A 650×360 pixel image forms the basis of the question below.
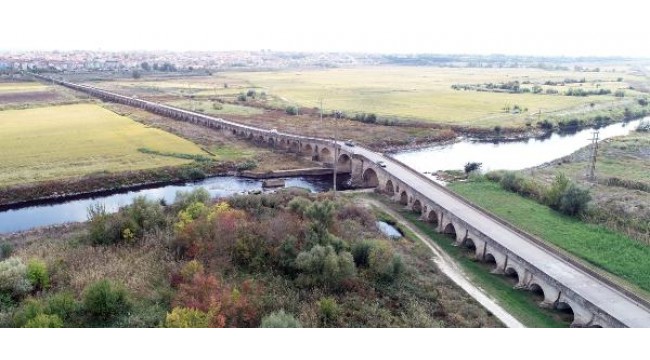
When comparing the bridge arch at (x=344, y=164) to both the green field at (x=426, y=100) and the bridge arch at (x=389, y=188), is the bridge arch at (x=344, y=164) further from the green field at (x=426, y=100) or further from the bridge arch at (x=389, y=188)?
the green field at (x=426, y=100)

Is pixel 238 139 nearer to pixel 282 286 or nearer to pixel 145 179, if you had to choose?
pixel 145 179

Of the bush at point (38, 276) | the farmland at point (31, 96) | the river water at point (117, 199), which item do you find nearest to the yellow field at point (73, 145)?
the river water at point (117, 199)

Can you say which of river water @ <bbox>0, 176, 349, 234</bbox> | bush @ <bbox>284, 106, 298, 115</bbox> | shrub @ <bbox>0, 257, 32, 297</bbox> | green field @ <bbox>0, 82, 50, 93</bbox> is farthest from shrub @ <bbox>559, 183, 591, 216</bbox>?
green field @ <bbox>0, 82, 50, 93</bbox>

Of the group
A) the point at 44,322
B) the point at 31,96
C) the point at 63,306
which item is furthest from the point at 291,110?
the point at 44,322

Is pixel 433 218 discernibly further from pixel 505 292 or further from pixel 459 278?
pixel 505 292

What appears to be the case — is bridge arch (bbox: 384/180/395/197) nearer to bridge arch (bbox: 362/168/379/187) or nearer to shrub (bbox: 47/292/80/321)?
bridge arch (bbox: 362/168/379/187)

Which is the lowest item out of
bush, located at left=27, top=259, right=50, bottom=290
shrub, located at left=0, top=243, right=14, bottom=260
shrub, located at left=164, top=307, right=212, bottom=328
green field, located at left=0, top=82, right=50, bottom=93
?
shrub, located at left=0, top=243, right=14, bottom=260
